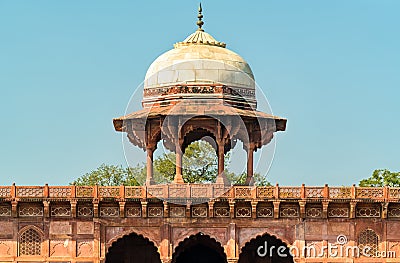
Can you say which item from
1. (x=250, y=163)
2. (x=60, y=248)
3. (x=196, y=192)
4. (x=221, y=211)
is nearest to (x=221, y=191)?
(x=221, y=211)

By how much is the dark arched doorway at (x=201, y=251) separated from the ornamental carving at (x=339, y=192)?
15.2 feet

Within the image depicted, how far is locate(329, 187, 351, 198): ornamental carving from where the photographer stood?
34375 millimetres

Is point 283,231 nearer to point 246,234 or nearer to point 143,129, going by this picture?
point 246,234

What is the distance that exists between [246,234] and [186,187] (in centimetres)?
237

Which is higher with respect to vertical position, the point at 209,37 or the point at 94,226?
the point at 209,37

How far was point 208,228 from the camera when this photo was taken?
3469cm

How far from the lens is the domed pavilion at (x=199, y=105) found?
3569 centimetres

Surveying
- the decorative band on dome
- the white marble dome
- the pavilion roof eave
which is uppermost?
the decorative band on dome

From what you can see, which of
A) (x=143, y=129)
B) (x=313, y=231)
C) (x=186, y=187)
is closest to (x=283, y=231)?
(x=313, y=231)

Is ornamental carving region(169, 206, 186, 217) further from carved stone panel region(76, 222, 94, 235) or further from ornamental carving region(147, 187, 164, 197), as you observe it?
carved stone panel region(76, 222, 94, 235)

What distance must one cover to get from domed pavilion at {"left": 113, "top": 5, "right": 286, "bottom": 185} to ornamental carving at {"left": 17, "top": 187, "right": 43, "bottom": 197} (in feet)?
11.7

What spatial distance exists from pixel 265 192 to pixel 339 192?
228 cm

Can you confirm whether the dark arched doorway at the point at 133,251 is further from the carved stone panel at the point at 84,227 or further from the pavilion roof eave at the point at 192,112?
the pavilion roof eave at the point at 192,112

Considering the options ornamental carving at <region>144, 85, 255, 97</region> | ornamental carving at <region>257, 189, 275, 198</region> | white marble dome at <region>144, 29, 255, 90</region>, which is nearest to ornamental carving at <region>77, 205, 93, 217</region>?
ornamental carving at <region>144, 85, 255, 97</region>
